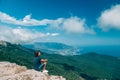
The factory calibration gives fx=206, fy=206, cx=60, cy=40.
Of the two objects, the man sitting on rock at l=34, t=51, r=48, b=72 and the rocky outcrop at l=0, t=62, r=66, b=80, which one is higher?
the man sitting on rock at l=34, t=51, r=48, b=72

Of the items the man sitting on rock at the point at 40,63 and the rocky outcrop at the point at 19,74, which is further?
the man sitting on rock at the point at 40,63

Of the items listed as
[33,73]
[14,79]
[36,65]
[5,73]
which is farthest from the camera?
[36,65]

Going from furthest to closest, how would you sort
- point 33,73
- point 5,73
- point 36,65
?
point 36,65 → point 5,73 → point 33,73

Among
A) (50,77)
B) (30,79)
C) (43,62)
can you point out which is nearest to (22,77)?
(30,79)

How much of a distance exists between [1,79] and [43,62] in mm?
9317

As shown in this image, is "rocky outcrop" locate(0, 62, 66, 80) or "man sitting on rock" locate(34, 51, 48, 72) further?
"man sitting on rock" locate(34, 51, 48, 72)

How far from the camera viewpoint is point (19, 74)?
34312 mm

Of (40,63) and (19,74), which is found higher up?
(40,63)

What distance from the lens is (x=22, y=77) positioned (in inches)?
1265

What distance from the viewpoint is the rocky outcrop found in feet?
106

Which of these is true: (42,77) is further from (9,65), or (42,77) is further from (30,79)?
(9,65)

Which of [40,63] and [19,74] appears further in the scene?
[40,63]

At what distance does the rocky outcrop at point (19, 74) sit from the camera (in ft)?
106

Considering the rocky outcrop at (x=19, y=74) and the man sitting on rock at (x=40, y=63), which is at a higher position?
the man sitting on rock at (x=40, y=63)
